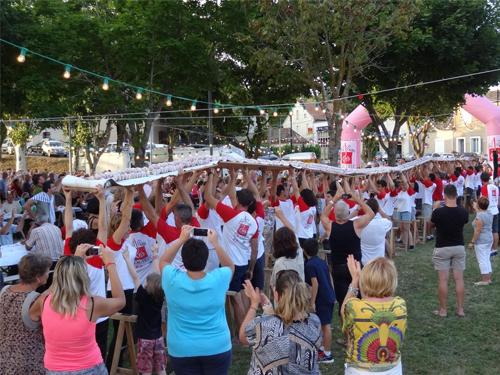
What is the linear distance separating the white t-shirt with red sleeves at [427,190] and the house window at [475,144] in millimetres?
44755

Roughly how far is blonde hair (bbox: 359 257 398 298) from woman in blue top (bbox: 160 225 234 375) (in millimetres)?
1061

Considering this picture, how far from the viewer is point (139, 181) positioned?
4793 mm

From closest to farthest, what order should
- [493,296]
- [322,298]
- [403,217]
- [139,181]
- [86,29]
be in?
[139,181] < [322,298] < [493,296] < [403,217] < [86,29]

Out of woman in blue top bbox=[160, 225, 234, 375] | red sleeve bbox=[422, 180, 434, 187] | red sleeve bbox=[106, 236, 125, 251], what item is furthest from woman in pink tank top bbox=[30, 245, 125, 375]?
red sleeve bbox=[422, 180, 434, 187]

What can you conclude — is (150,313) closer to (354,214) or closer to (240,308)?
(240,308)

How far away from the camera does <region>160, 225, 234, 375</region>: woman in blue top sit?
12.3ft

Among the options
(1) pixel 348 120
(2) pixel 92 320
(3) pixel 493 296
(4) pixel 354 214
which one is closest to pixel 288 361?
(2) pixel 92 320

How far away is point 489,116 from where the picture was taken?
872 inches

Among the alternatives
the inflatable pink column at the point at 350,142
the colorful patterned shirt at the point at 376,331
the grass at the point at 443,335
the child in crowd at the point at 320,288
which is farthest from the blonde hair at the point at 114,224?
the inflatable pink column at the point at 350,142

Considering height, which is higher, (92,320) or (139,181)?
(139,181)

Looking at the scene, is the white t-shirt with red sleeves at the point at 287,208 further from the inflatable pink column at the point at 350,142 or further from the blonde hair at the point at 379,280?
the inflatable pink column at the point at 350,142

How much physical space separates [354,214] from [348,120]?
14899mm

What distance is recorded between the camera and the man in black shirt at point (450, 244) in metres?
7.44

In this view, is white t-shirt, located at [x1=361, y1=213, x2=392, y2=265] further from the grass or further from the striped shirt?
the striped shirt
